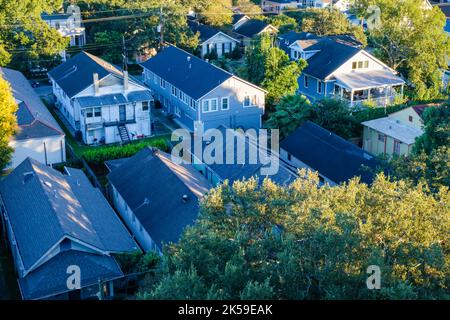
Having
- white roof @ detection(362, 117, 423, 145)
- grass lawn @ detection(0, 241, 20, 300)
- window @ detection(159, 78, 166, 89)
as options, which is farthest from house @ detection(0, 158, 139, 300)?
window @ detection(159, 78, 166, 89)

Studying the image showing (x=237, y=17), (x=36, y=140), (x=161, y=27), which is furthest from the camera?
(x=237, y=17)

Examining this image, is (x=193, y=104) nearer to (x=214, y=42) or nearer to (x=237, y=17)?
(x=214, y=42)

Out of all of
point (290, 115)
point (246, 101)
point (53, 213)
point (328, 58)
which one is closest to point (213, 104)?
point (246, 101)

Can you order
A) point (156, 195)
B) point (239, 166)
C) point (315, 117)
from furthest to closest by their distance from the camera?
1. point (315, 117)
2. point (239, 166)
3. point (156, 195)
